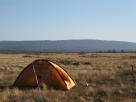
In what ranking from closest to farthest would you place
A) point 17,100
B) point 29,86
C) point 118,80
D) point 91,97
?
1. point 17,100
2. point 91,97
3. point 29,86
4. point 118,80

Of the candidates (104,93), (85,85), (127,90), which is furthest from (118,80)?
(104,93)

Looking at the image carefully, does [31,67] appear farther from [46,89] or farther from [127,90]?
[127,90]

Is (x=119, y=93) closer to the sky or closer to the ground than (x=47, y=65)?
closer to the ground

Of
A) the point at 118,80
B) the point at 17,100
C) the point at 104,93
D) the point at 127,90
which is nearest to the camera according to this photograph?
the point at 17,100

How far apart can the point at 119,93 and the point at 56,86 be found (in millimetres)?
3344

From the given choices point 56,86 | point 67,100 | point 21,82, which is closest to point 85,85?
point 56,86

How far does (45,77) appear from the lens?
696 inches

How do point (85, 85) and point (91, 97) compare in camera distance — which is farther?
point (85, 85)

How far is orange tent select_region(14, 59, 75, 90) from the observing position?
17359 mm

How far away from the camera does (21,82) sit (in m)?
18.2

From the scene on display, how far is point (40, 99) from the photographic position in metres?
13.4

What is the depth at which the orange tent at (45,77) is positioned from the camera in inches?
683

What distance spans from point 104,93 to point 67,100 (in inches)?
89.8

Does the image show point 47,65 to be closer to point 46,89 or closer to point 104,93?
point 46,89
